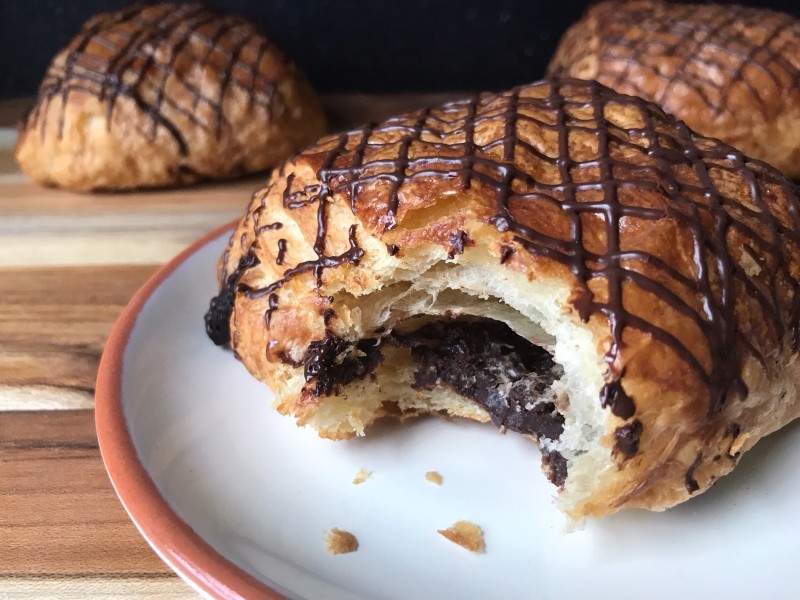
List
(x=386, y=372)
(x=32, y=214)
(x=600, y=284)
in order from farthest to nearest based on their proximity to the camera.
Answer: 1. (x=32, y=214)
2. (x=386, y=372)
3. (x=600, y=284)

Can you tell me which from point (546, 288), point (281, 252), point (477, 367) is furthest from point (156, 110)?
point (546, 288)

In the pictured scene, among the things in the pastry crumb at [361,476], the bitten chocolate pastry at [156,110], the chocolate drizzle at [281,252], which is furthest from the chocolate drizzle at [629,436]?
the bitten chocolate pastry at [156,110]

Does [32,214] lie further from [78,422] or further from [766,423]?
[766,423]

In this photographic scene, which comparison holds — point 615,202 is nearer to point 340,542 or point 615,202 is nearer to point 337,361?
point 337,361

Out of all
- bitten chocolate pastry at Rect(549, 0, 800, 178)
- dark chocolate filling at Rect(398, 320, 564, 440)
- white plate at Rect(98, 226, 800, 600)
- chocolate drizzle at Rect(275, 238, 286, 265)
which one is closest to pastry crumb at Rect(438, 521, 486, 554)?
white plate at Rect(98, 226, 800, 600)

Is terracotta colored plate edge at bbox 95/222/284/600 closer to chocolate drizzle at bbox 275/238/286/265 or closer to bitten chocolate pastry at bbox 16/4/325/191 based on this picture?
chocolate drizzle at bbox 275/238/286/265

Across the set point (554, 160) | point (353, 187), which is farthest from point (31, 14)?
point (554, 160)
